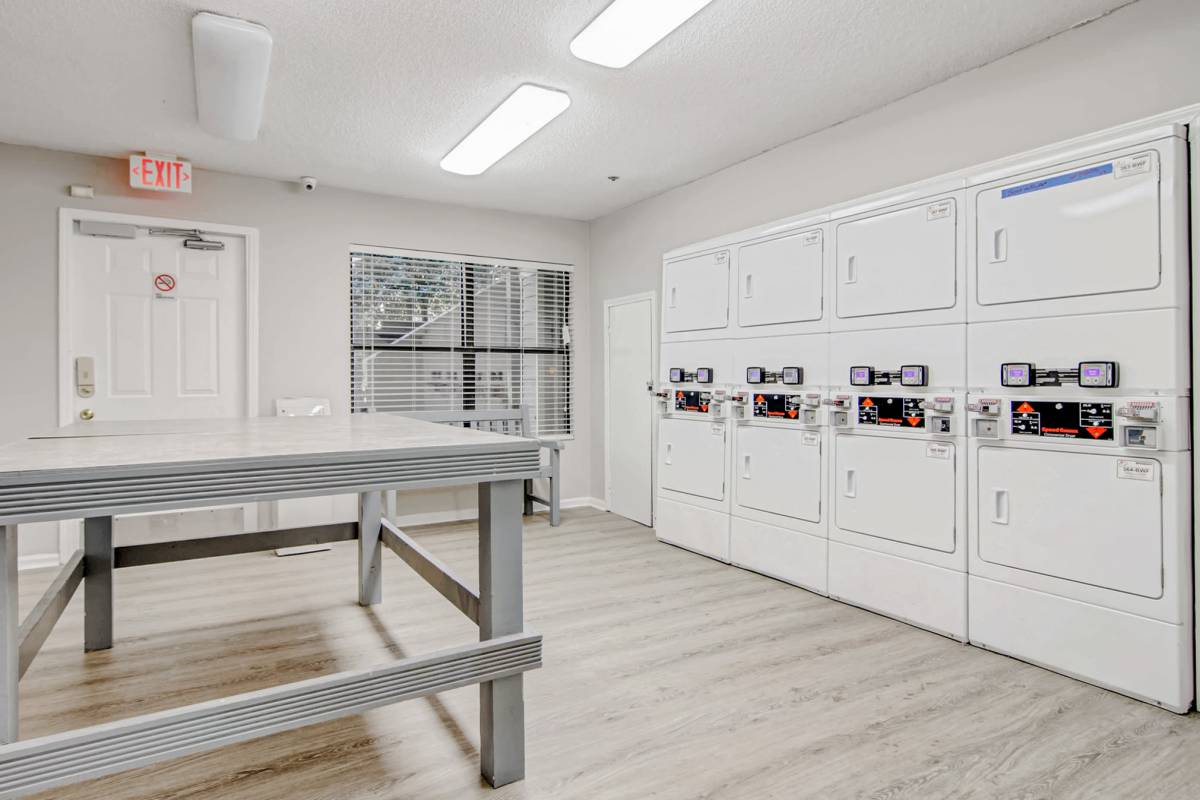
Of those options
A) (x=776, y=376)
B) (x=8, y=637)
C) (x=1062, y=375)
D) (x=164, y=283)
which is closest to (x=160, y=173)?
(x=164, y=283)

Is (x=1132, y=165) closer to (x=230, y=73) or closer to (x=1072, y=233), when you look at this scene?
(x=1072, y=233)

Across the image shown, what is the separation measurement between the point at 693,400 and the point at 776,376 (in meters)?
0.80

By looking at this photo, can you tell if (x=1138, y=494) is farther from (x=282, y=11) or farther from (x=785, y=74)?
(x=282, y=11)

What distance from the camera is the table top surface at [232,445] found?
1396mm

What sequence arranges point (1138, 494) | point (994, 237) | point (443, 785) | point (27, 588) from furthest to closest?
point (27, 588) → point (994, 237) → point (1138, 494) → point (443, 785)

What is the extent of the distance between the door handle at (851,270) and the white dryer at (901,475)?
29 cm

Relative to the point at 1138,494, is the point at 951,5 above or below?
above

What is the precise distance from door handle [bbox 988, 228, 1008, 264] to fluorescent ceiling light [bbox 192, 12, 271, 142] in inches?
128

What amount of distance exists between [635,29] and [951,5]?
130cm

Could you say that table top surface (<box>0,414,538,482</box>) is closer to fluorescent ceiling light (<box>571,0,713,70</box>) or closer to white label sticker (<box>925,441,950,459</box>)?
fluorescent ceiling light (<box>571,0,713,70</box>)

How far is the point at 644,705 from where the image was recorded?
2344 millimetres

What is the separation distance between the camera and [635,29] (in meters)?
2.66

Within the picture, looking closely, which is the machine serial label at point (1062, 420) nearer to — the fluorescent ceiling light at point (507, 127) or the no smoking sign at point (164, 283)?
the fluorescent ceiling light at point (507, 127)

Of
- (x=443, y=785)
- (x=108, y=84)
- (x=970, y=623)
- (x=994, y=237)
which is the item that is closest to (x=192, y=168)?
(x=108, y=84)
